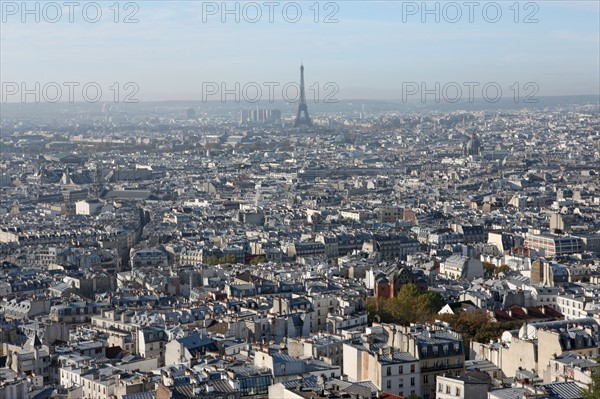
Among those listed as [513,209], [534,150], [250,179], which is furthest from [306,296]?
[534,150]

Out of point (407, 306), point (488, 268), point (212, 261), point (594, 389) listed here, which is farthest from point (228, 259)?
point (594, 389)

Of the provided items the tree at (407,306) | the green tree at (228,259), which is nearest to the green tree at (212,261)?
the green tree at (228,259)

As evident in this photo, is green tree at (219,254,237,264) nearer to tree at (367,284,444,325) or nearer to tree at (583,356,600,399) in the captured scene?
tree at (367,284,444,325)

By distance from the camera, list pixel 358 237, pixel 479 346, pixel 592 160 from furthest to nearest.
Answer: pixel 592 160, pixel 358 237, pixel 479 346

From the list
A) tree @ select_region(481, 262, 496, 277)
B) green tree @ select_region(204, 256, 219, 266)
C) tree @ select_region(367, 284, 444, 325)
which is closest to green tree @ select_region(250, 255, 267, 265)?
green tree @ select_region(204, 256, 219, 266)

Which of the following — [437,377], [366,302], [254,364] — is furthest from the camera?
[366,302]

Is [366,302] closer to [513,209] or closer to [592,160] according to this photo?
[513,209]

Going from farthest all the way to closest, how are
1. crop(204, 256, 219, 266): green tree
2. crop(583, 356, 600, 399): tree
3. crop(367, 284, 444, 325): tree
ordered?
1. crop(204, 256, 219, 266): green tree
2. crop(367, 284, 444, 325): tree
3. crop(583, 356, 600, 399): tree

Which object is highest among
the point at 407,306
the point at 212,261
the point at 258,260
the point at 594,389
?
the point at 594,389

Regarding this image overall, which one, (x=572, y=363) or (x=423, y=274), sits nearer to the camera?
(x=572, y=363)

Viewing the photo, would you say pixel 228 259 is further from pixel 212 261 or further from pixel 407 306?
pixel 407 306
